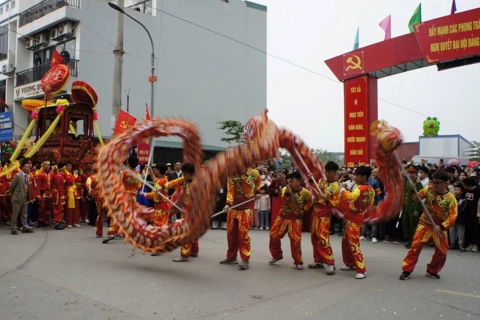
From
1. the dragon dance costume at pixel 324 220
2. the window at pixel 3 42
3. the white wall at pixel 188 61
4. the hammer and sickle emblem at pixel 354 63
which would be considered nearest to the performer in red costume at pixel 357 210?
the dragon dance costume at pixel 324 220

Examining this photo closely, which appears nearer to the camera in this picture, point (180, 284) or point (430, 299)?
point (430, 299)

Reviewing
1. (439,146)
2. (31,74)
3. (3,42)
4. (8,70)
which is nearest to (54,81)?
(31,74)

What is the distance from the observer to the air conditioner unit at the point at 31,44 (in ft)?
80.1

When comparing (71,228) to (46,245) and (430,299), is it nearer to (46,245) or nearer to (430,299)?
(46,245)

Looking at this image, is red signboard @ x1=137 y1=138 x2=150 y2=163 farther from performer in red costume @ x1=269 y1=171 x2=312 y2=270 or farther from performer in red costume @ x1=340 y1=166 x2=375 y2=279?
performer in red costume @ x1=340 y1=166 x2=375 y2=279

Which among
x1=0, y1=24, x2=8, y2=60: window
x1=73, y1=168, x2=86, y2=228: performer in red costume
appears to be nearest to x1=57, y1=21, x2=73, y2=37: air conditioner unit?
x1=0, y1=24, x2=8, y2=60: window

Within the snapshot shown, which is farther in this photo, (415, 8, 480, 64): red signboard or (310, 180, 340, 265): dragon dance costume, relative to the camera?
(415, 8, 480, 64): red signboard

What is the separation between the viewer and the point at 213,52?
1086 inches

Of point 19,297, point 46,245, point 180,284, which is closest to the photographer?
point 19,297

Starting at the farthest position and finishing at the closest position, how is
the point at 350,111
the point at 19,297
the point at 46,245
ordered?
1. the point at 350,111
2. the point at 46,245
3. the point at 19,297

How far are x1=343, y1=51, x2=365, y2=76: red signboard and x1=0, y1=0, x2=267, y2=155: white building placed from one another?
27.4 feet

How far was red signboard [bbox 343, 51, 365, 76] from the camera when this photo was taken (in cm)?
1578

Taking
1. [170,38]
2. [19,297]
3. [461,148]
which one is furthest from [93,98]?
[461,148]

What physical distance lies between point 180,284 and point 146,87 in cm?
2012
